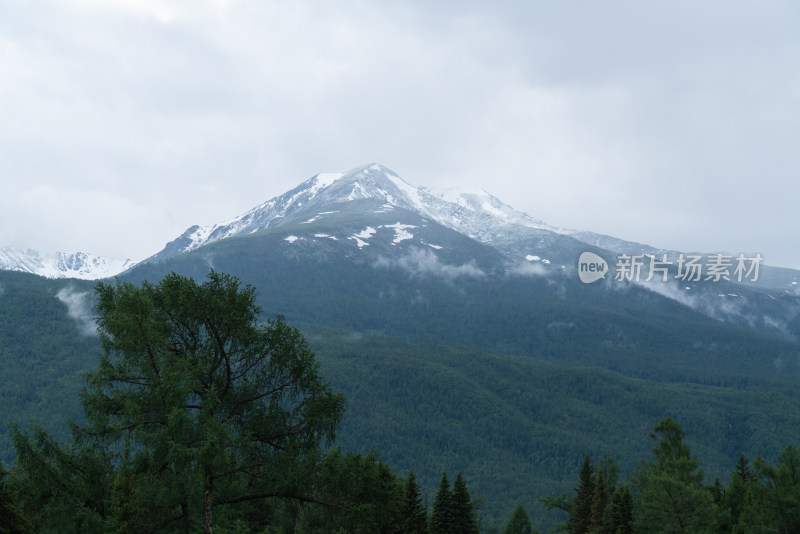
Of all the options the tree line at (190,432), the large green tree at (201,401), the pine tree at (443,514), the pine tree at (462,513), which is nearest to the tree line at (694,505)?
the pine tree at (462,513)

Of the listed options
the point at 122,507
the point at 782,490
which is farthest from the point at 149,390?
the point at 782,490

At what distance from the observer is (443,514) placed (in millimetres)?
50594

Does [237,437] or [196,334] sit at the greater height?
[196,334]

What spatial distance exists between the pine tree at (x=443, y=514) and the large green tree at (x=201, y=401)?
1345 inches

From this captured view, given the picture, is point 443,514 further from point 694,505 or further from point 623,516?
point 694,505

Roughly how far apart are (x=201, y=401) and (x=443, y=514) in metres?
37.4

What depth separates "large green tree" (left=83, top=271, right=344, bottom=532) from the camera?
54.9 feet

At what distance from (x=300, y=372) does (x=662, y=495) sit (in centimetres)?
2703

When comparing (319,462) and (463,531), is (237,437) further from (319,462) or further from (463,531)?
(463,531)

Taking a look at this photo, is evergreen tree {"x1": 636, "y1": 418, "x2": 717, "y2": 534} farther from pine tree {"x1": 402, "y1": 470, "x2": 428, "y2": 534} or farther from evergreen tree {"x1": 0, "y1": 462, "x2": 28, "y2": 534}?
evergreen tree {"x1": 0, "y1": 462, "x2": 28, "y2": 534}

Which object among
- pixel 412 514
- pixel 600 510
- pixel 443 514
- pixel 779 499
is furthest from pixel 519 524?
pixel 779 499

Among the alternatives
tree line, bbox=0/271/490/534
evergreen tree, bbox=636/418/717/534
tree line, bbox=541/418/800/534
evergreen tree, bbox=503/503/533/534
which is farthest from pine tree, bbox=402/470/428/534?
tree line, bbox=0/271/490/534

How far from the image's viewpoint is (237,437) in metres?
18.7

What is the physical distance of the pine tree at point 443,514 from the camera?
1971 inches
